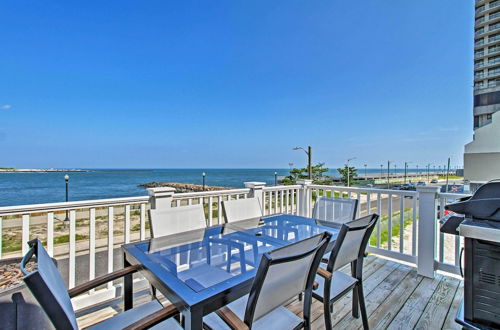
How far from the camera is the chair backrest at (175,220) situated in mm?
1947

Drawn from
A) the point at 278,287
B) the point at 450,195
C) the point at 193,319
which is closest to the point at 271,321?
the point at 278,287

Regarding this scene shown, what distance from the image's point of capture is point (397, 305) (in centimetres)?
219

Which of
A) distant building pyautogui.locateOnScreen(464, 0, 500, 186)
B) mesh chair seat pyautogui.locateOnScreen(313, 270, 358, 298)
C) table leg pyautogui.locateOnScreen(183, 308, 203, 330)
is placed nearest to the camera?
table leg pyautogui.locateOnScreen(183, 308, 203, 330)

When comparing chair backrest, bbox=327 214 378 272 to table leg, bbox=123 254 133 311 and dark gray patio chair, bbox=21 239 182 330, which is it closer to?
dark gray patio chair, bbox=21 239 182 330

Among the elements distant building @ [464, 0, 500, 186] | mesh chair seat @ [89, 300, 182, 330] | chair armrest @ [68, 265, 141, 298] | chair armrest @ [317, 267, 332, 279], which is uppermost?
distant building @ [464, 0, 500, 186]

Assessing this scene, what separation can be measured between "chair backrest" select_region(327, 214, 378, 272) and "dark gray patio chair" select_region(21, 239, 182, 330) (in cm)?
101

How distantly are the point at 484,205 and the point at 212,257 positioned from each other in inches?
63.1

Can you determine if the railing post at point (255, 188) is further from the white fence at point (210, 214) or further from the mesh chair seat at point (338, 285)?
the mesh chair seat at point (338, 285)

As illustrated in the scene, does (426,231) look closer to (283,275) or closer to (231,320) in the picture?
(283,275)

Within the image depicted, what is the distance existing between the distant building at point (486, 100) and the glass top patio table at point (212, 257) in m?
3.50

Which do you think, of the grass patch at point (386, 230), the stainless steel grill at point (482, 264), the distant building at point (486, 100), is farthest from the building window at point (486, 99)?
the stainless steel grill at point (482, 264)

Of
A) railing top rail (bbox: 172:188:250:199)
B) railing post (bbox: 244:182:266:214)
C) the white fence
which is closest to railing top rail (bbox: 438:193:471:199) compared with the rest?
the white fence

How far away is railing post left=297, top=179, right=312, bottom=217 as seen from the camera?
13.2 ft

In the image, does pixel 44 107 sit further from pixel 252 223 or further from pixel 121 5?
pixel 252 223
